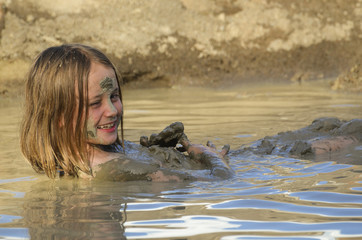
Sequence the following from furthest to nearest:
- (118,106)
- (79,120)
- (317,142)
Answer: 1. (317,142)
2. (118,106)
3. (79,120)

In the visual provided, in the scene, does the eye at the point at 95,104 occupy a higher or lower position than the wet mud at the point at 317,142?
higher

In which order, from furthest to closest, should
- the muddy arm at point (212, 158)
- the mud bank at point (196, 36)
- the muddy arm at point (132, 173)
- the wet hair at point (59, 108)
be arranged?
the mud bank at point (196, 36)
the muddy arm at point (212, 158)
the muddy arm at point (132, 173)
the wet hair at point (59, 108)

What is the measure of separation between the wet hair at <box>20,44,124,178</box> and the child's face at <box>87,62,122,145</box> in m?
0.04

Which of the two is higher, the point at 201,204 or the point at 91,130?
the point at 91,130

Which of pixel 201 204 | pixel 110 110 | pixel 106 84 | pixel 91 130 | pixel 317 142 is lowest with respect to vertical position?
pixel 201 204

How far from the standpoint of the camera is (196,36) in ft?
33.0

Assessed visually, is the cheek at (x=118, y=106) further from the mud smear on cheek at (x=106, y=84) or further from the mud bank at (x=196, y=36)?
the mud bank at (x=196, y=36)

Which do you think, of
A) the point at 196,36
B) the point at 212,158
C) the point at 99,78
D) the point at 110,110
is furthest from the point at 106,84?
the point at 196,36

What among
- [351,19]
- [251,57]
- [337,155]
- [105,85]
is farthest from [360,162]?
[351,19]

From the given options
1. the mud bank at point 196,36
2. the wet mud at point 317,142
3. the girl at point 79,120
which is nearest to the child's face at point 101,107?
the girl at point 79,120

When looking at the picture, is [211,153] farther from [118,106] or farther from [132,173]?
[118,106]

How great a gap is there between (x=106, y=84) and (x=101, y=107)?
0.15 meters

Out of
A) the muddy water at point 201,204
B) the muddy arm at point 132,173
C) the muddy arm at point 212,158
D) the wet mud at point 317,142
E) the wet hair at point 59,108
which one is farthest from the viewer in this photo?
the wet mud at point 317,142

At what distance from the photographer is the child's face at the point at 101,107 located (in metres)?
3.83
